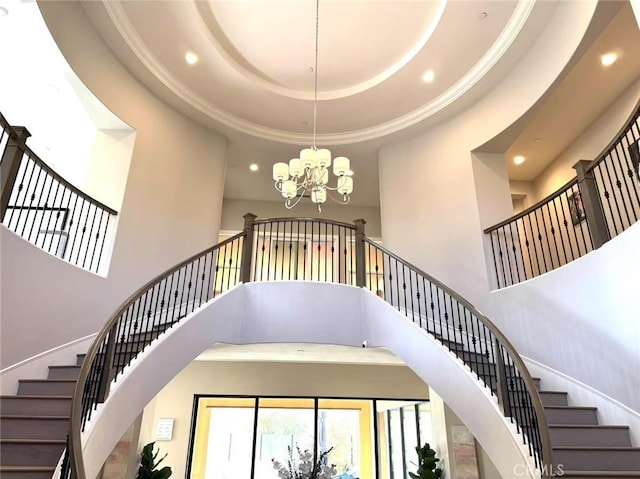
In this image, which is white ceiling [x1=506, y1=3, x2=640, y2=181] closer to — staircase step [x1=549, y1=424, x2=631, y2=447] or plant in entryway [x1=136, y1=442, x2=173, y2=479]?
staircase step [x1=549, y1=424, x2=631, y2=447]

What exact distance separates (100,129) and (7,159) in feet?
8.06

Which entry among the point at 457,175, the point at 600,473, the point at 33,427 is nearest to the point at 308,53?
the point at 457,175

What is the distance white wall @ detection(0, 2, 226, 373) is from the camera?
13.1 ft

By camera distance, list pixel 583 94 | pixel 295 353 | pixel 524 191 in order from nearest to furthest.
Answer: pixel 583 94 < pixel 295 353 < pixel 524 191

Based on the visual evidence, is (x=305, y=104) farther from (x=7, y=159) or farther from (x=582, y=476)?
(x=582, y=476)

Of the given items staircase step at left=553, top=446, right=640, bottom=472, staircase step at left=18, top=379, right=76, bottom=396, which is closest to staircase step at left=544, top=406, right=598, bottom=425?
staircase step at left=553, top=446, right=640, bottom=472

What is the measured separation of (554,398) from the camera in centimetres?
427

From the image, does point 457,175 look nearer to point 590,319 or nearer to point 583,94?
point 583,94

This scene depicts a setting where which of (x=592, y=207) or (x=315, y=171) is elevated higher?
(x=315, y=171)

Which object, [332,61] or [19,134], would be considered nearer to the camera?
[19,134]

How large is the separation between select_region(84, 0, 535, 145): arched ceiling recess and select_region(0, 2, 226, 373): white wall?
350mm

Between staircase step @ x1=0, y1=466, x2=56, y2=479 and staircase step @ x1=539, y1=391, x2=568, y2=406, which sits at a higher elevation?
staircase step @ x1=539, y1=391, x2=568, y2=406

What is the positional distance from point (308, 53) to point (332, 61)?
395mm
